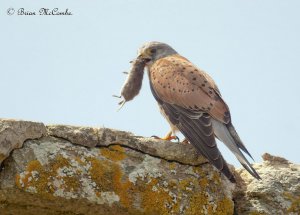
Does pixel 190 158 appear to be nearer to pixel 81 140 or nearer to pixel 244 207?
pixel 244 207

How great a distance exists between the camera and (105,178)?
3498mm

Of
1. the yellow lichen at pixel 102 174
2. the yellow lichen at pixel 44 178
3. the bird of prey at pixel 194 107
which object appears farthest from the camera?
the bird of prey at pixel 194 107

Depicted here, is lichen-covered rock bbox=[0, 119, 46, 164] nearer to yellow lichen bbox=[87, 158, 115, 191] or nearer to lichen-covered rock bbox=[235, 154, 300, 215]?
yellow lichen bbox=[87, 158, 115, 191]

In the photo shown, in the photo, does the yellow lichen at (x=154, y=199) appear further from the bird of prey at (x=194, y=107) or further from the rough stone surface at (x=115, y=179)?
the bird of prey at (x=194, y=107)

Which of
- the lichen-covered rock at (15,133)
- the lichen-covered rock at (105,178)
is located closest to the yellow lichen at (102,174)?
the lichen-covered rock at (105,178)

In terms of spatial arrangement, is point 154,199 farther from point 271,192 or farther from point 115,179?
point 271,192

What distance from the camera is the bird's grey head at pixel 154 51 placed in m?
5.61

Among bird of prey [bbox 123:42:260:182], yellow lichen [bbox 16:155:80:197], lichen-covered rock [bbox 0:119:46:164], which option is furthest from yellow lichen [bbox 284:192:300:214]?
lichen-covered rock [bbox 0:119:46:164]

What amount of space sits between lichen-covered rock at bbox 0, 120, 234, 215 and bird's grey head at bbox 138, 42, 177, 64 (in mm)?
1885

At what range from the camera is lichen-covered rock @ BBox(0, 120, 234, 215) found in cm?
335

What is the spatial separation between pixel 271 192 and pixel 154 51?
Answer: 2.36 m

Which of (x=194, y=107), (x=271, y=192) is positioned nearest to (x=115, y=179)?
(x=271, y=192)

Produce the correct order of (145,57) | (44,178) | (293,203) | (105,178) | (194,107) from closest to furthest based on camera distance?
1. (44,178)
2. (105,178)
3. (293,203)
4. (194,107)
5. (145,57)

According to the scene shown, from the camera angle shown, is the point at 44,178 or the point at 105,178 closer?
the point at 44,178
